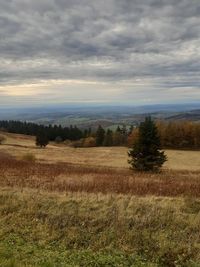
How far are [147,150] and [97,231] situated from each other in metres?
25.0

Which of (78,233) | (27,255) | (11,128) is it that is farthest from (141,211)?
(11,128)

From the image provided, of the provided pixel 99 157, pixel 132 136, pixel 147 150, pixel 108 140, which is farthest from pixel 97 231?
pixel 108 140

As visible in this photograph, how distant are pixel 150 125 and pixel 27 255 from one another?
27464mm

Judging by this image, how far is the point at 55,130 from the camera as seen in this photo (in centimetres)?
13275

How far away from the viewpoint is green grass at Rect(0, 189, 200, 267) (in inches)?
286

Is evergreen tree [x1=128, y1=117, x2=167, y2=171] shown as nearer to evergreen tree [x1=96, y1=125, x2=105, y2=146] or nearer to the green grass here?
the green grass

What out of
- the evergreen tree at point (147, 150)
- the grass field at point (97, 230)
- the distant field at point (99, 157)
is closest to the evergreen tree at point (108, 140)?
the distant field at point (99, 157)

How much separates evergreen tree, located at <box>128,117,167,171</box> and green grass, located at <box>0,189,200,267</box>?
21270 millimetres

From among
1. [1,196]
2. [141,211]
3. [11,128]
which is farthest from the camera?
[11,128]

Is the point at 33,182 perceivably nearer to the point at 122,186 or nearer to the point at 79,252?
the point at 122,186

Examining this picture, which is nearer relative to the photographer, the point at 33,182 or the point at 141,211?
the point at 141,211

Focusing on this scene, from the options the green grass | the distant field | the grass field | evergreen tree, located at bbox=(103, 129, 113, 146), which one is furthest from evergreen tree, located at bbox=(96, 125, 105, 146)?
the green grass

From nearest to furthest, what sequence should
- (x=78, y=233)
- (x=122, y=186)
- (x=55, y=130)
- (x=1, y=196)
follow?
(x=78, y=233)
(x=1, y=196)
(x=122, y=186)
(x=55, y=130)

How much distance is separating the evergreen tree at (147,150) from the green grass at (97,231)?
21.3 meters
